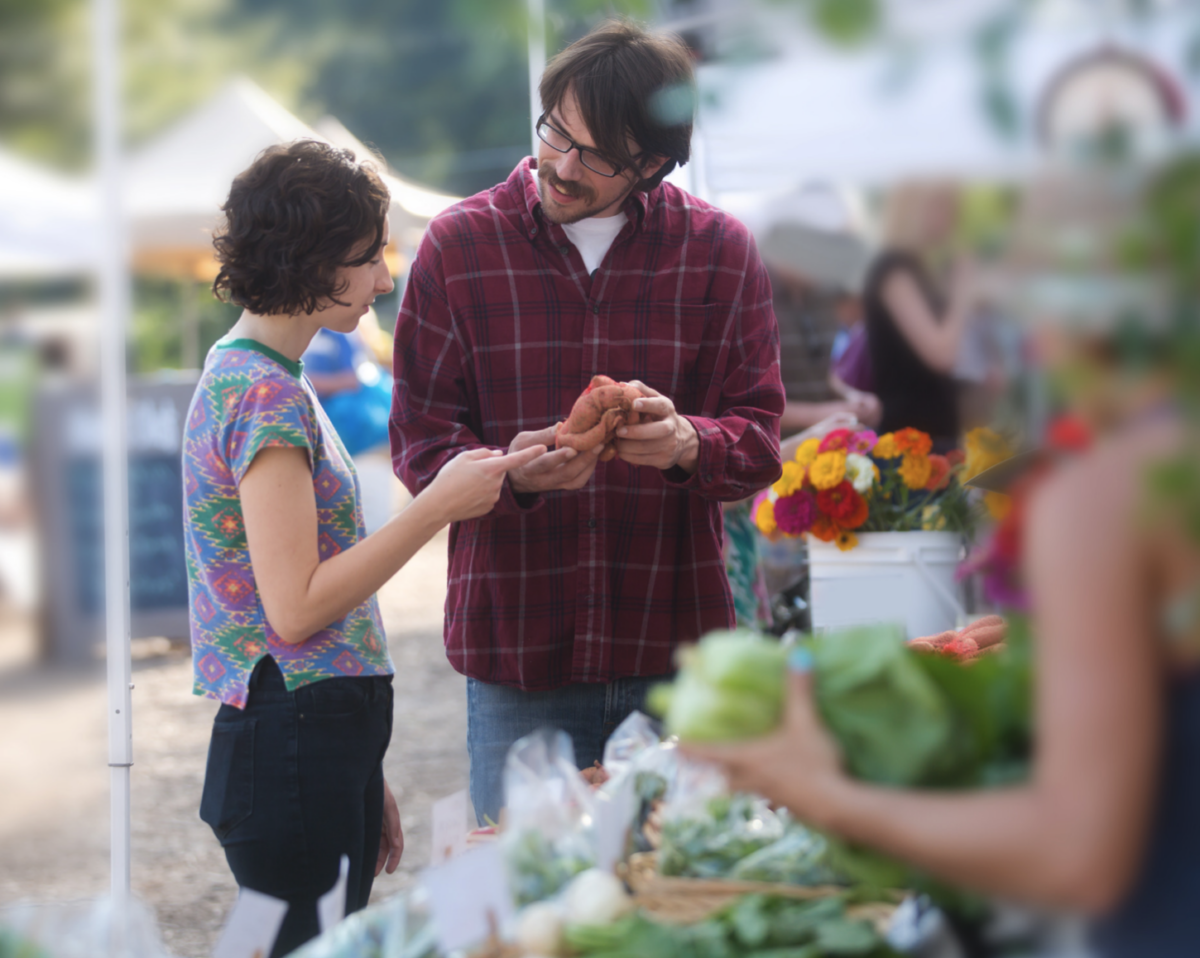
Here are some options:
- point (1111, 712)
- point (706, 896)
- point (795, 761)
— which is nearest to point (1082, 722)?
point (1111, 712)

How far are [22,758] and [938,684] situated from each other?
15.9 feet

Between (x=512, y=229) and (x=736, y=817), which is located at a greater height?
(x=512, y=229)

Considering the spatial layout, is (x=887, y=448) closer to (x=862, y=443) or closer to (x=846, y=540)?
(x=862, y=443)

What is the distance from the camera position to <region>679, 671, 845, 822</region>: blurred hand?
895mm

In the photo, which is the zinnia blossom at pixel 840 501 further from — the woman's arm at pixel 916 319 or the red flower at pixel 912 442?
the woman's arm at pixel 916 319

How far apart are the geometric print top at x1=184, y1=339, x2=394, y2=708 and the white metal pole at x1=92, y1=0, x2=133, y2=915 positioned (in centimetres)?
60

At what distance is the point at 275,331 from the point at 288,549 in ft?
1.10

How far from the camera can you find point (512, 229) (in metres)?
2.05

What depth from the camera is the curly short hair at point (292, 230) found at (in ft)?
5.62

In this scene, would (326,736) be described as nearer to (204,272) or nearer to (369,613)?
(369,613)

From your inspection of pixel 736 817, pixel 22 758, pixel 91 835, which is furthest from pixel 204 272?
pixel 736 817

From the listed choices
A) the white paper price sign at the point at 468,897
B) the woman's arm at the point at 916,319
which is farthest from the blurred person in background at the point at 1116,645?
the woman's arm at the point at 916,319

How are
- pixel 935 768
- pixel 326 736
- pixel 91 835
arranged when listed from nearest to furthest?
pixel 935 768 → pixel 326 736 → pixel 91 835

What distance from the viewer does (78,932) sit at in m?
1.07
